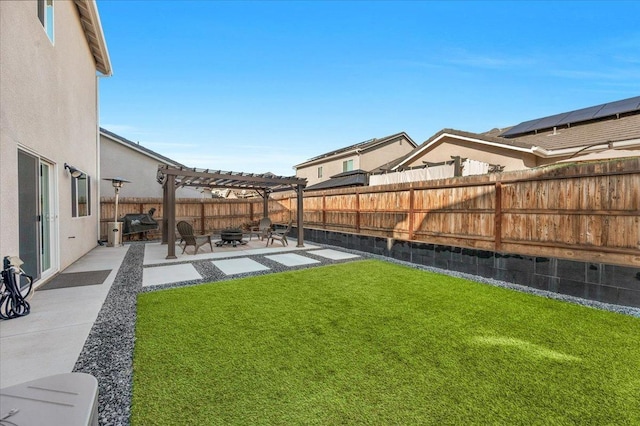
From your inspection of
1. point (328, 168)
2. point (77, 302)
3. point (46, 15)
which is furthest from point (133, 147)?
point (328, 168)

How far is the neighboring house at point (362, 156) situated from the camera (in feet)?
69.7

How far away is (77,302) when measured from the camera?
4512 millimetres

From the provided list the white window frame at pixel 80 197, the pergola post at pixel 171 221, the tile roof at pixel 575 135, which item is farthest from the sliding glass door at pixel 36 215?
the tile roof at pixel 575 135

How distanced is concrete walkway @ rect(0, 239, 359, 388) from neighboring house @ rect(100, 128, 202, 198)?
6644 mm

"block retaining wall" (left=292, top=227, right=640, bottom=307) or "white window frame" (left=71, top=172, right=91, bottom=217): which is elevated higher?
"white window frame" (left=71, top=172, right=91, bottom=217)

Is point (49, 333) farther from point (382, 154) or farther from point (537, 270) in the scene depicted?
point (382, 154)

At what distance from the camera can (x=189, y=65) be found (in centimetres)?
1260

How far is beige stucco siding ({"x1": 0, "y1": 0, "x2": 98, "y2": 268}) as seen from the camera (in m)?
4.02

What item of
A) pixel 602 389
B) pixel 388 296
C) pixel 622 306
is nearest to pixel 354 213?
pixel 388 296

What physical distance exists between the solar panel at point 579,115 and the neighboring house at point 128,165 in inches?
663

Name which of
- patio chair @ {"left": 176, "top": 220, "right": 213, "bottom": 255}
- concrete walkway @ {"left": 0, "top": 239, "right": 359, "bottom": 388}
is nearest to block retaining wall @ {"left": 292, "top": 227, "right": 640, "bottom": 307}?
concrete walkway @ {"left": 0, "top": 239, "right": 359, "bottom": 388}

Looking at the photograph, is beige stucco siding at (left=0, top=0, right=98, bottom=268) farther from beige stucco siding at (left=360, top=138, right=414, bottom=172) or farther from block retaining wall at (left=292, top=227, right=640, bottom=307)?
beige stucco siding at (left=360, top=138, right=414, bottom=172)

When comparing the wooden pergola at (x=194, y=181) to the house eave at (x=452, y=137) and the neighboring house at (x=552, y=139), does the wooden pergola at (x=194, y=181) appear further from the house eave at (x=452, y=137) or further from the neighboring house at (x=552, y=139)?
the house eave at (x=452, y=137)

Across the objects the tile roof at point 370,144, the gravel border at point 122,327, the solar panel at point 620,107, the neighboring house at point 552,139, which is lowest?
the gravel border at point 122,327
